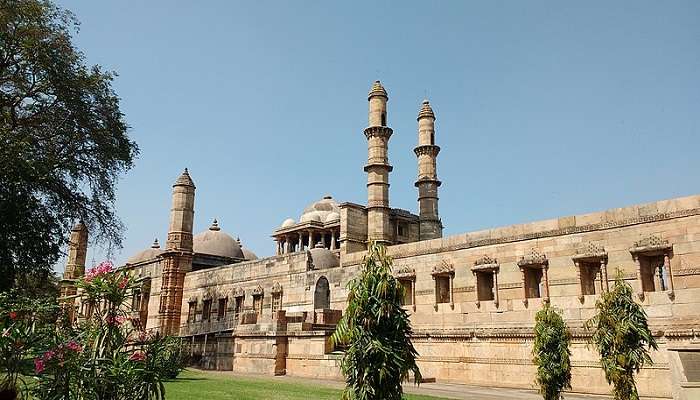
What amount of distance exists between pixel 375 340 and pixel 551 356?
5.67m

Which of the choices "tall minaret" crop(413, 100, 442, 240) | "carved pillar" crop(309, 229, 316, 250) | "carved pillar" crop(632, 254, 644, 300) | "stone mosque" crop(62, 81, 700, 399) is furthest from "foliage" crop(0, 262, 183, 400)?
"carved pillar" crop(309, 229, 316, 250)

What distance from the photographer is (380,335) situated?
7172 millimetres

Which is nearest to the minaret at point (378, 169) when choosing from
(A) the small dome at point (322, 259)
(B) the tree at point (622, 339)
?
Result: (A) the small dome at point (322, 259)

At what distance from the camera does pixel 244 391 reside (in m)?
12.5

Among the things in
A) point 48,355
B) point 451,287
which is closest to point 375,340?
point 48,355

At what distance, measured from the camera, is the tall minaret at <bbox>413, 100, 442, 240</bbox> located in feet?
90.3

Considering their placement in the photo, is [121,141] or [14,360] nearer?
[14,360]

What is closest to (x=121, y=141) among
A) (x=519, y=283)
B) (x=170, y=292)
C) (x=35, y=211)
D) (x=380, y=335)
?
(x=35, y=211)

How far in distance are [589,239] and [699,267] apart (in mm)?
2696

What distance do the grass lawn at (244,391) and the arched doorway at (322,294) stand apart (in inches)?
279

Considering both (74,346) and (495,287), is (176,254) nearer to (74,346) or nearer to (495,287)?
(495,287)

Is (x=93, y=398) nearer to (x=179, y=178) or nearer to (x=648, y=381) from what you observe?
(x=648, y=381)

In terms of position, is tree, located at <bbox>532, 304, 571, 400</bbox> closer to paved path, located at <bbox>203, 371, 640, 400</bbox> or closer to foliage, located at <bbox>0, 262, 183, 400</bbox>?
paved path, located at <bbox>203, 371, 640, 400</bbox>

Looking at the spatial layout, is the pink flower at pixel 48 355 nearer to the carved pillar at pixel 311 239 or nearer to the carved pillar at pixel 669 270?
the carved pillar at pixel 669 270
